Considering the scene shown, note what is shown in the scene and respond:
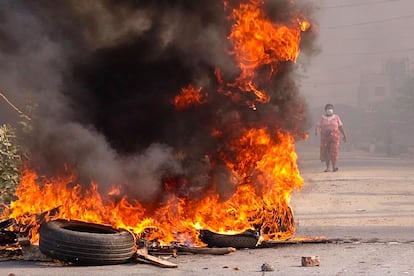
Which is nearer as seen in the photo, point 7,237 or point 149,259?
point 149,259

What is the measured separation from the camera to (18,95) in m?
9.45

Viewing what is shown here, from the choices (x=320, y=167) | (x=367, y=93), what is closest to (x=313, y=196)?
(x=320, y=167)

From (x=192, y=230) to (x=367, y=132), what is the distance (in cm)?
3746

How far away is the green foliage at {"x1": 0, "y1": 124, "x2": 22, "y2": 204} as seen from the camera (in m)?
9.84

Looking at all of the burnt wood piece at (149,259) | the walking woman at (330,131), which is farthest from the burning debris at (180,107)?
the walking woman at (330,131)

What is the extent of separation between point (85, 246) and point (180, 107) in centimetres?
261

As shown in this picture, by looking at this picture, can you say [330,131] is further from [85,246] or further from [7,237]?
[85,246]

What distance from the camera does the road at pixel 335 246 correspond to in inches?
289

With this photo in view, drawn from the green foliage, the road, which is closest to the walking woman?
the road

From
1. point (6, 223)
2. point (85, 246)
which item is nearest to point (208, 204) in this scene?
point (85, 246)

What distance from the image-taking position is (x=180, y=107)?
939 cm

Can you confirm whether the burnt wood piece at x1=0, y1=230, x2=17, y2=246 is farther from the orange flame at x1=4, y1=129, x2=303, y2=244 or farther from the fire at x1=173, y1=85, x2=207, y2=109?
the fire at x1=173, y1=85, x2=207, y2=109

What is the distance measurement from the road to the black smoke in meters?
1.45

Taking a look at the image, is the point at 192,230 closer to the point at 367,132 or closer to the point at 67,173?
the point at 67,173
